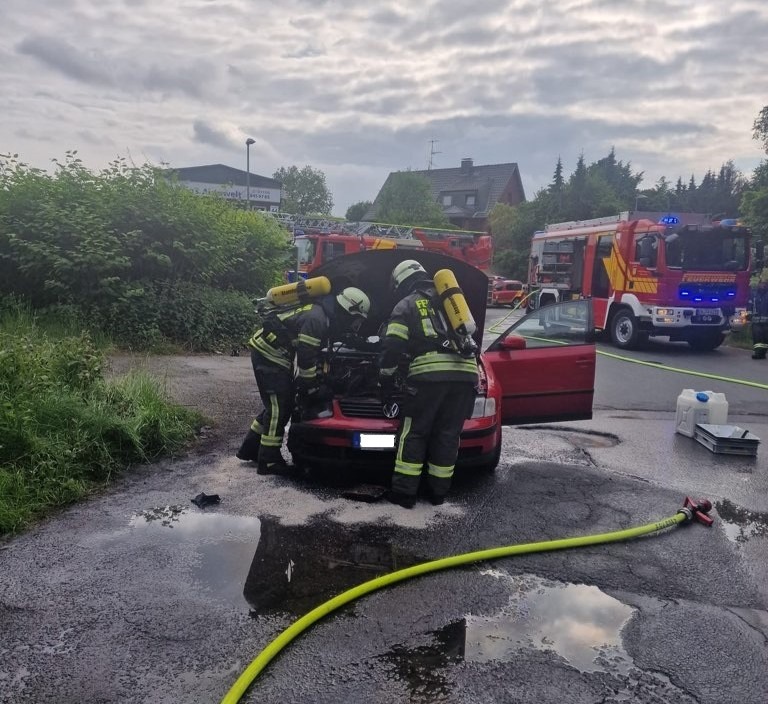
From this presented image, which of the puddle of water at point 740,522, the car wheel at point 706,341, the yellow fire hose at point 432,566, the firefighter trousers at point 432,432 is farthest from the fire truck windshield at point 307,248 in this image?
the yellow fire hose at point 432,566

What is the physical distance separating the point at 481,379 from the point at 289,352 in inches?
59.2

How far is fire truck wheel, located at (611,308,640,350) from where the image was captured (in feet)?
47.1

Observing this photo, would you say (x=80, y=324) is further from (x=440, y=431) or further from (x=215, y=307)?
(x=440, y=431)

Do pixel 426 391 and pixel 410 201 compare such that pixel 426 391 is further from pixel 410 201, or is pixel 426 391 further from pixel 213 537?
pixel 410 201

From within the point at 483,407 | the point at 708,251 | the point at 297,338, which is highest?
the point at 708,251

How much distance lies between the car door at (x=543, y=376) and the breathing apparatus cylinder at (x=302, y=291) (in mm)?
1555

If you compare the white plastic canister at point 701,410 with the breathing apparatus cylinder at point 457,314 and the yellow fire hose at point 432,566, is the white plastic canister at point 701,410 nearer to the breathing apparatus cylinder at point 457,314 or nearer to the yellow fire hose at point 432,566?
the yellow fire hose at point 432,566

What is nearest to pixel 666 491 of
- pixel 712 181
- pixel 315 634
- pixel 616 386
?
pixel 315 634

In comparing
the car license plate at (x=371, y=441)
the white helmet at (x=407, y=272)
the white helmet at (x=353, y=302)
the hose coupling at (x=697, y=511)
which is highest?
the white helmet at (x=407, y=272)

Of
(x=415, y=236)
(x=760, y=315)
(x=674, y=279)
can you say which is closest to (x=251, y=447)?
(x=674, y=279)

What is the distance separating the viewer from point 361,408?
5121 millimetres

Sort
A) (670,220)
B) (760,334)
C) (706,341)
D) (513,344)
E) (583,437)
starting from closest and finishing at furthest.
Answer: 1. (513,344)
2. (583,437)
3. (670,220)
4. (760,334)
5. (706,341)

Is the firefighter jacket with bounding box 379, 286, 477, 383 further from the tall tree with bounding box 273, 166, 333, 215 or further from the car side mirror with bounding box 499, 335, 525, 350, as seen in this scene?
the tall tree with bounding box 273, 166, 333, 215

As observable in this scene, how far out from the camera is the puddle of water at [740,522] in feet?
14.7
